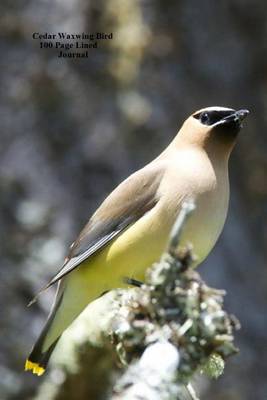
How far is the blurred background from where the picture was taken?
6559 mm

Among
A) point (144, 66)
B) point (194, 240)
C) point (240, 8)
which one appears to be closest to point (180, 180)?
point (194, 240)

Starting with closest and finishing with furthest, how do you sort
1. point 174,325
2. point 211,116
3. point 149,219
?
1. point 174,325
2. point 149,219
3. point 211,116

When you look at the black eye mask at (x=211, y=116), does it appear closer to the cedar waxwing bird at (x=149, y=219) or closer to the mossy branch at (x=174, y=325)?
the cedar waxwing bird at (x=149, y=219)

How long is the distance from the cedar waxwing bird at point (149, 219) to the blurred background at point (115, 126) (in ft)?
4.82

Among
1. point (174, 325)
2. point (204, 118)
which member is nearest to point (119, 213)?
point (204, 118)

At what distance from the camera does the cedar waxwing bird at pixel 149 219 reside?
4461 millimetres

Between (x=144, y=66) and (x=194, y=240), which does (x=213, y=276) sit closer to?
(x=144, y=66)

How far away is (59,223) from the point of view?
6609 mm

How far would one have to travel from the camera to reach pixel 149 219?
455cm

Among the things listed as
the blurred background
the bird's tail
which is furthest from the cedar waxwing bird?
the blurred background

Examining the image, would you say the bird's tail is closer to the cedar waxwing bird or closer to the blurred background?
the cedar waxwing bird

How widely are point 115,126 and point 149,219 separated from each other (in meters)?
2.49

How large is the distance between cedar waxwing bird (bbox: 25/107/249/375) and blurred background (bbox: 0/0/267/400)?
1468 mm

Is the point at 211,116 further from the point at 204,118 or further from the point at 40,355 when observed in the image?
the point at 40,355
